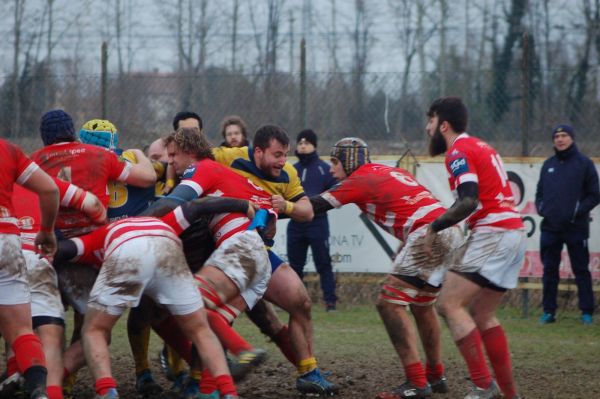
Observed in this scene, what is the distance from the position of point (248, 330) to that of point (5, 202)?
15.9ft

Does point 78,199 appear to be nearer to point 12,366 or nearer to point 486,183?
point 12,366

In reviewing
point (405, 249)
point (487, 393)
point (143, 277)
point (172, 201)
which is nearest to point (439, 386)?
point (487, 393)

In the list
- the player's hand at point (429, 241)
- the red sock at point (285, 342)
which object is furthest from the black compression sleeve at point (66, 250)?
the player's hand at point (429, 241)

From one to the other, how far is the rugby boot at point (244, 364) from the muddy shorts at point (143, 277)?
1.62 feet

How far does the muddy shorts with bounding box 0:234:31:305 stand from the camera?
19.6ft

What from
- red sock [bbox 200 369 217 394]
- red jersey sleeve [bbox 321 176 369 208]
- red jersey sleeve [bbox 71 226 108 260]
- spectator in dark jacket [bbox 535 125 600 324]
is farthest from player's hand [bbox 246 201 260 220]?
spectator in dark jacket [bbox 535 125 600 324]

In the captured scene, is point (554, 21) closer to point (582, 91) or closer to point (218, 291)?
point (582, 91)

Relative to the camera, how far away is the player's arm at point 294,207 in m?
7.06

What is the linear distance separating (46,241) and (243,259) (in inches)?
51.3

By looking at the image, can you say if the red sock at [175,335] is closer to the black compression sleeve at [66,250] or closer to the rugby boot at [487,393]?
the black compression sleeve at [66,250]

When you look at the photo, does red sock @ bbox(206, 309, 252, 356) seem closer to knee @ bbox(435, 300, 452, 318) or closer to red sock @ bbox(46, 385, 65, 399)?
red sock @ bbox(46, 385, 65, 399)

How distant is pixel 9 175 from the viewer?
6.03m

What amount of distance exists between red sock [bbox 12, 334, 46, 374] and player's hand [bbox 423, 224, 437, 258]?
2666mm

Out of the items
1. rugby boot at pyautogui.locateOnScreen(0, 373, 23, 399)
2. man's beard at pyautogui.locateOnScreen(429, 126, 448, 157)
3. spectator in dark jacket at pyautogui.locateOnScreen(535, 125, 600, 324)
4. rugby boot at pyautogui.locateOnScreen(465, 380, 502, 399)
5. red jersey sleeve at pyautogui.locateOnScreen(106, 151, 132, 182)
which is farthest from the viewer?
spectator in dark jacket at pyautogui.locateOnScreen(535, 125, 600, 324)
